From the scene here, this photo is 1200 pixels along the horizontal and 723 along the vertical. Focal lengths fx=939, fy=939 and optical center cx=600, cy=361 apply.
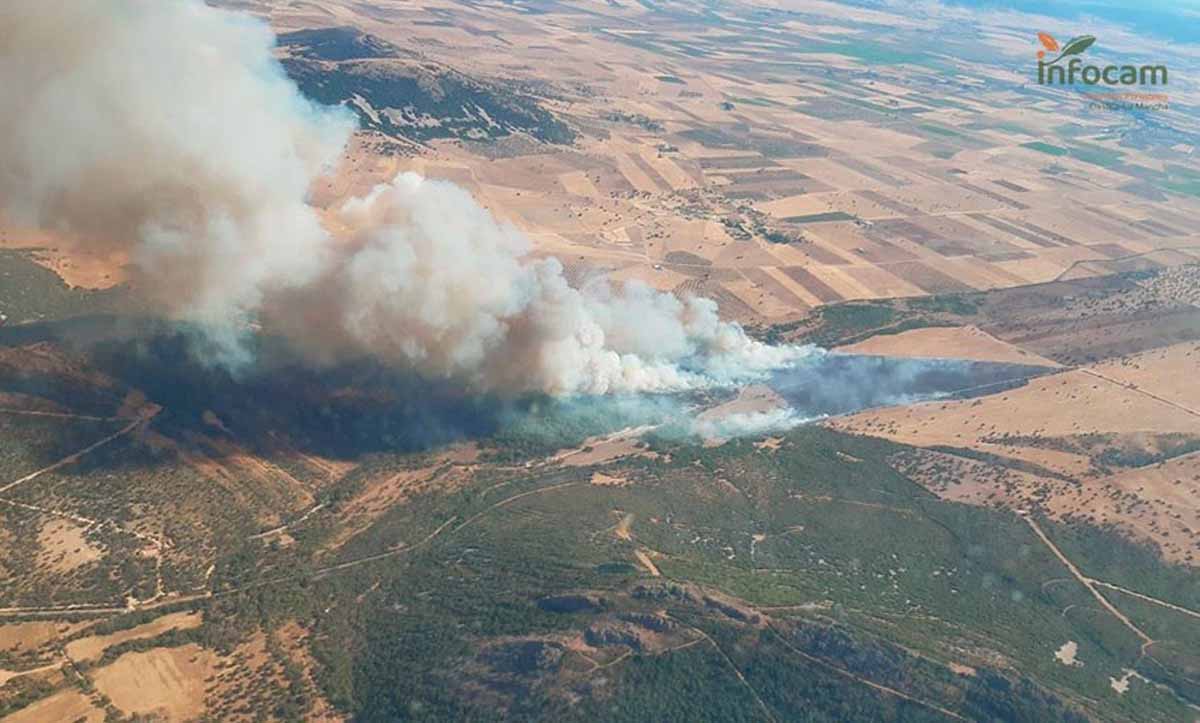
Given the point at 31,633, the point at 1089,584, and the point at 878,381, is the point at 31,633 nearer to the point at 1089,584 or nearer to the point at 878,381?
the point at 1089,584

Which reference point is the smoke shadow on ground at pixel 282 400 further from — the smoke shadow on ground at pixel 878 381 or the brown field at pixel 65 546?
the smoke shadow on ground at pixel 878 381

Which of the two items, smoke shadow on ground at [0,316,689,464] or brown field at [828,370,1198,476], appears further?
brown field at [828,370,1198,476]

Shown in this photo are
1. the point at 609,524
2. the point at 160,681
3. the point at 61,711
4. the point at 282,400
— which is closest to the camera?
the point at 61,711

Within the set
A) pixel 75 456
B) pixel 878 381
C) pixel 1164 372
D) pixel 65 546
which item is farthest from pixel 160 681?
pixel 1164 372

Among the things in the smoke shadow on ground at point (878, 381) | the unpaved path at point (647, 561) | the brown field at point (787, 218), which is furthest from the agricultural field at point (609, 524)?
the brown field at point (787, 218)

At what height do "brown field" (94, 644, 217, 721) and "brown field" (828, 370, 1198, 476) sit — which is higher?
"brown field" (94, 644, 217, 721)

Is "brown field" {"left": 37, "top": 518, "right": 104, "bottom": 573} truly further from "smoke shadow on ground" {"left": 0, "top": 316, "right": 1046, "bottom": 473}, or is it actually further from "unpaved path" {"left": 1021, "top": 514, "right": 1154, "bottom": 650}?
"unpaved path" {"left": 1021, "top": 514, "right": 1154, "bottom": 650}

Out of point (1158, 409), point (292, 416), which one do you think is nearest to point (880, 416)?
point (1158, 409)

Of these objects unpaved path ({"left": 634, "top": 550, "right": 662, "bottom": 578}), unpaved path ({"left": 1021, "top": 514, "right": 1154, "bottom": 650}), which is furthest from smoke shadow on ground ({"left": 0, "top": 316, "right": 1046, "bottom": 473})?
unpaved path ({"left": 1021, "top": 514, "right": 1154, "bottom": 650})

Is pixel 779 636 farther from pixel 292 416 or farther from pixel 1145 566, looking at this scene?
pixel 292 416
